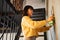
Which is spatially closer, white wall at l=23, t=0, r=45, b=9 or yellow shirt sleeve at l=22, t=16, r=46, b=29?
yellow shirt sleeve at l=22, t=16, r=46, b=29

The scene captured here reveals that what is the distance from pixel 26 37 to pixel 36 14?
2.34 metres

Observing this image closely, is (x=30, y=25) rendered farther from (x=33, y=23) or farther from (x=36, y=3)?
(x=36, y=3)

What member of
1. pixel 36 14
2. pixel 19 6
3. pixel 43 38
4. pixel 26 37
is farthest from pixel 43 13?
pixel 26 37

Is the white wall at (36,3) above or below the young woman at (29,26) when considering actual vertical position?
above

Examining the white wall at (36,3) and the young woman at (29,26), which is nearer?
the young woman at (29,26)

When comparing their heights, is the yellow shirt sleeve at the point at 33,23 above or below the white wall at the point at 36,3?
below

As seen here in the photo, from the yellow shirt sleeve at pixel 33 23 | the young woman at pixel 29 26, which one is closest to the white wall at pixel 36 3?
the young woman at pixel 29 26

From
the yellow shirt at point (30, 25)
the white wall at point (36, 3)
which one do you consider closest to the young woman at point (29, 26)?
the yellow shirt at point (30, 25)

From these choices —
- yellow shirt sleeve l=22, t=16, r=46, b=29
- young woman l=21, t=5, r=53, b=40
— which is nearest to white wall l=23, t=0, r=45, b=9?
young woman l=21, t=5, r=53, b=40

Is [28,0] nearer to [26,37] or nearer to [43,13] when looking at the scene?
[43,13]

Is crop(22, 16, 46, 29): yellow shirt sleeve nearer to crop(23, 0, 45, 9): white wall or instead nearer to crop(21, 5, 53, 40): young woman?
crop(21, 5, 53, 40): young woman

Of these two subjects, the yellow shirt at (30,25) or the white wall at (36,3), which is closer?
the yellow shirt at (30,25)

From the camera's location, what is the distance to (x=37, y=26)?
211 centimetres

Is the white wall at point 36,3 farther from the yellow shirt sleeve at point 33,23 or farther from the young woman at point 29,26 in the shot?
the yellow shirt sleeve at point 33,23
